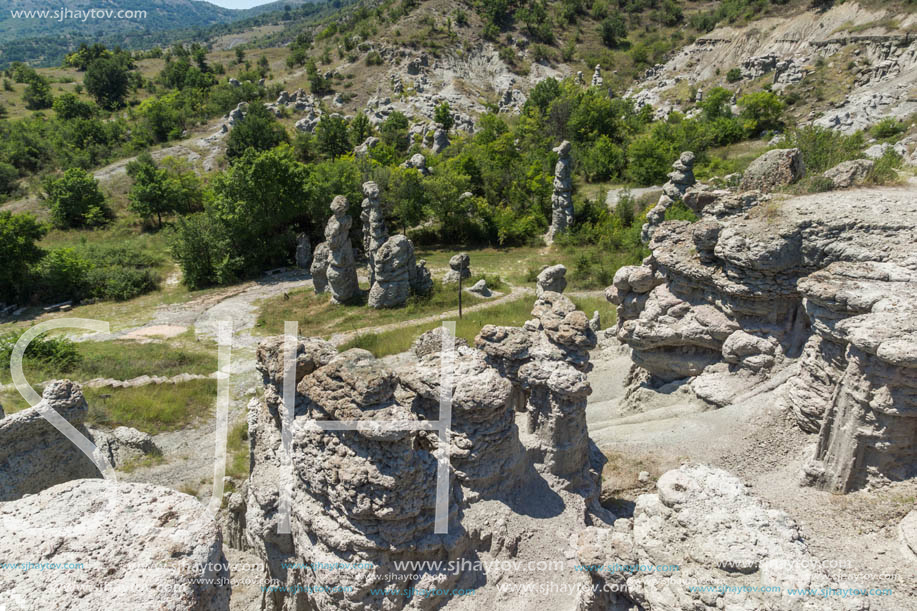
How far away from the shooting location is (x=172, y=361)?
19.0 m

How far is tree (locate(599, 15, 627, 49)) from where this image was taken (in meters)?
85.8

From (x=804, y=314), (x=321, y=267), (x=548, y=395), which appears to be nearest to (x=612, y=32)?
(x=321, y=267)

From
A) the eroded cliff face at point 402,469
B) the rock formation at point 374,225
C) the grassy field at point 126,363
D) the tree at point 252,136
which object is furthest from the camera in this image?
the tree at point 252,136

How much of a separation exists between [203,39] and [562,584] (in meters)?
212

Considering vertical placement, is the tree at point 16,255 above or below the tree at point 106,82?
below

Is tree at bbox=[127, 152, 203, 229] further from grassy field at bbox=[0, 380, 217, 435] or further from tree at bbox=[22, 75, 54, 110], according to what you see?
tree at bbox=[22, 75, 54, 110]

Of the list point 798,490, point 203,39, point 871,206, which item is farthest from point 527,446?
point 203,39

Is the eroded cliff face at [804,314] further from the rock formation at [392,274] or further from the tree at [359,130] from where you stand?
the tree at [359,130]

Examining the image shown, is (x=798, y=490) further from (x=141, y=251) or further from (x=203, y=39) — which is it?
(x=203, y=39)

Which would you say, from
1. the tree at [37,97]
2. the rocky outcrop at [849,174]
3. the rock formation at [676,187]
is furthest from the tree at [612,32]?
the rocky outcrop at [849,174]

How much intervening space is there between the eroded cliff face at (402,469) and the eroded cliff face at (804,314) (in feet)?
14.0

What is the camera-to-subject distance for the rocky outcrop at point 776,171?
12.9m

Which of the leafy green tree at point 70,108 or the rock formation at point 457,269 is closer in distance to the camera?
the rock formation at point 457,269

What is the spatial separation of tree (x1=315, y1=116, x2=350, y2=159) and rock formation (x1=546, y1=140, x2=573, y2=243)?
24623 mm
